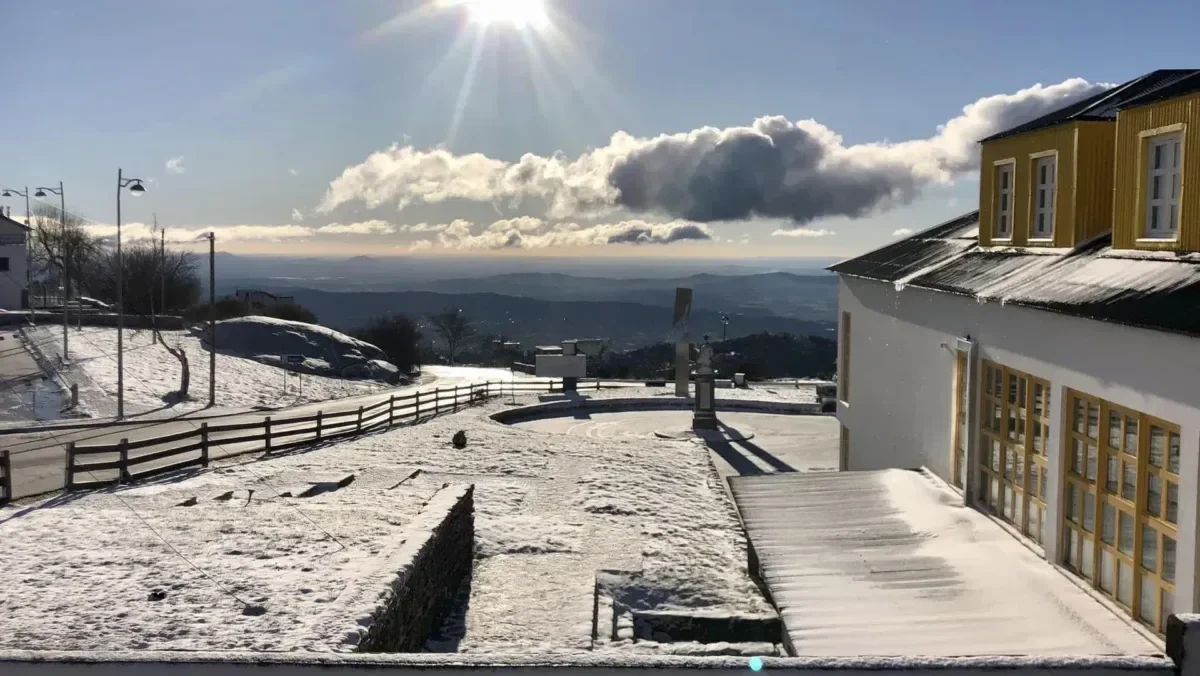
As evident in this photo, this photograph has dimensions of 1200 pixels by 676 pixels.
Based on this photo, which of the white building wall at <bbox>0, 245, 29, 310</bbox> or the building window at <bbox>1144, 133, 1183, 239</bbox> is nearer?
the building window at <bbox>1144, 133, 1183, 239</bbox>

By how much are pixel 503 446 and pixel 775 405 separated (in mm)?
14602

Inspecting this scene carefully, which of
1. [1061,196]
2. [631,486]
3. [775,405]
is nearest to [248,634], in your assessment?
[1061,196]

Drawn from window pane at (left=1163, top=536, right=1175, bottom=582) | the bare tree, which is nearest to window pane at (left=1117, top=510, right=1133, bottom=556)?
window pane at (left=1163, top=536, right=1175, bottom=582)

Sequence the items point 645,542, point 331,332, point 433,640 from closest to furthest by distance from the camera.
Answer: point 433,640 → point 645,542 → point 331,332

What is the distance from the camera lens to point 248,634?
27.3ft

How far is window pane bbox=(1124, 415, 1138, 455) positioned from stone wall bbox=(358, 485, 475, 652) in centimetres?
695

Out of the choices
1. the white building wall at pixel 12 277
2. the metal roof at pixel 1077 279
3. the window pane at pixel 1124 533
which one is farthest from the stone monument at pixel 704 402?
the white building wall at pixel 12 277

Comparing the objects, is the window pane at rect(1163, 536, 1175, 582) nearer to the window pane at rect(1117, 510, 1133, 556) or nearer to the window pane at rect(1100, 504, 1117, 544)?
the window pane at rect(1117, 510, 1133, 556)

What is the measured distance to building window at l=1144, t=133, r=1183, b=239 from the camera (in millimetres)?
8914

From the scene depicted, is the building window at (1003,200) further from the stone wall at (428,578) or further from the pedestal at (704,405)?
the pedestal at (704,405)

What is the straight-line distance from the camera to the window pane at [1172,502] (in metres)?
6.96

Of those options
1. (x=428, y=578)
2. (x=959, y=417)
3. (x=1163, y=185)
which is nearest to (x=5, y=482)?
(x=428, y=578)

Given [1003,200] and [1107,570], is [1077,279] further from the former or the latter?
[1003,200]

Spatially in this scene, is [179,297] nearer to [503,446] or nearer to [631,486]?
[503,446]
